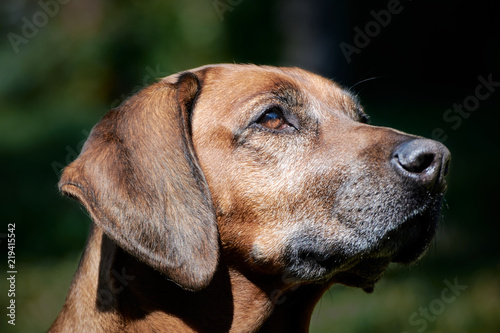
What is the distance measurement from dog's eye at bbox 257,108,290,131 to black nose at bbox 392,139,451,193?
0.76m

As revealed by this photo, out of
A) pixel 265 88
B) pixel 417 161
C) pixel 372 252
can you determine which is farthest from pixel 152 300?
pixel 417 161

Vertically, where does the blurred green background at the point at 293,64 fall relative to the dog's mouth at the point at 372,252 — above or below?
below

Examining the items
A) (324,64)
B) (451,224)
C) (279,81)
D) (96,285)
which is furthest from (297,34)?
(96,285)

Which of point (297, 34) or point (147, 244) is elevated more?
point (147, 244)

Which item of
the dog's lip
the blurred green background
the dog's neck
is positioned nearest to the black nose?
the dog's lip

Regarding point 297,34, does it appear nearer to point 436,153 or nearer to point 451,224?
point 451,224

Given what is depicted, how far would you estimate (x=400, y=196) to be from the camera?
3.27m

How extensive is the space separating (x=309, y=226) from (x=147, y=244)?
2.94 ft

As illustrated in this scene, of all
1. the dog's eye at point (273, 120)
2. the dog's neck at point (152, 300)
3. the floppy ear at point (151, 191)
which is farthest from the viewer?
the dog's eye at point (273, 120)

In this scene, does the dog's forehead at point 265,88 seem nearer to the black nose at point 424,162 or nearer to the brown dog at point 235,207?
the brown dog at point 235,207

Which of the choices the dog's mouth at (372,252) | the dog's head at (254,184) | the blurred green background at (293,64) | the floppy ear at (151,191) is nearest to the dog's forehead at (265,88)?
the dog's head at (254,184)

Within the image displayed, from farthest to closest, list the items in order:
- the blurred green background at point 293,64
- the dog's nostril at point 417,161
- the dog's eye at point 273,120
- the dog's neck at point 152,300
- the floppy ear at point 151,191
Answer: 1. the blurred green background at point 293,64
2. the dog's eye at point 273,120
3. the dog's neck at point 152,300
4. the dog's nostril at point 417,161
5. the floppy ear at point 151,191

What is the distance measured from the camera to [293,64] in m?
12.4

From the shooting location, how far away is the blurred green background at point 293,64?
6.92m
